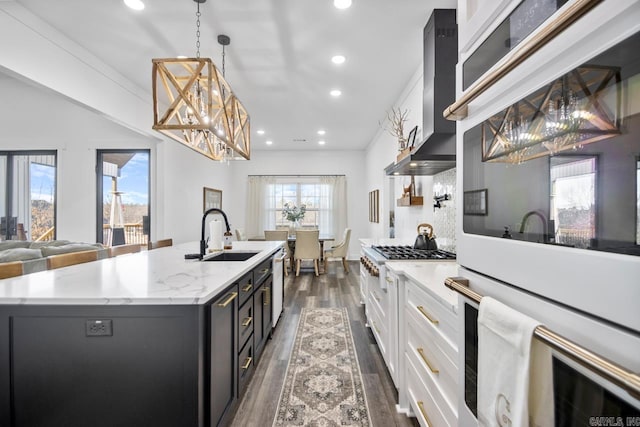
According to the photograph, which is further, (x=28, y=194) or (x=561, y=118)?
(x=28, y=194)

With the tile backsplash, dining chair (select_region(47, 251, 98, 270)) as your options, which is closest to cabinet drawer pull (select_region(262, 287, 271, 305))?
dining chair (select_region(47, 251, 98, 270))

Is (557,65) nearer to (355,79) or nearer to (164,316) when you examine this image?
(164,316)

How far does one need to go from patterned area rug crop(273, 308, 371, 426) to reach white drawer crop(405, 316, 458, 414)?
558mm

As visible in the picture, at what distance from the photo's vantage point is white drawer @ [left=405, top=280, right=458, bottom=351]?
3.42 ft

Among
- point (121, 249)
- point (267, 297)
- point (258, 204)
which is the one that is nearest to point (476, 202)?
point (267, 297)

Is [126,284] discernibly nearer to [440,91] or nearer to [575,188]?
[575,188]

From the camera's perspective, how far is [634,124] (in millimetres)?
378

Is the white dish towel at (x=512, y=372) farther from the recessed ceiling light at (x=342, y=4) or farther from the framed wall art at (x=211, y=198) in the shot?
the framed wall art at (x=211, y=198)

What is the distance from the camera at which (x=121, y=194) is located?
4.59 metres

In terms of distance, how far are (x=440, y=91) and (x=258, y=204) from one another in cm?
575

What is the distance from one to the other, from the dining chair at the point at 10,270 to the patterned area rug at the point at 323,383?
186 centimetres

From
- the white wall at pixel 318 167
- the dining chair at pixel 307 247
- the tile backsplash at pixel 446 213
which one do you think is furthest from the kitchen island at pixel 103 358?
the white wall at pixel 318 167

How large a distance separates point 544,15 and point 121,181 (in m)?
5.62

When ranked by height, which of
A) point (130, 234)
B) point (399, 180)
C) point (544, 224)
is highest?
point (399, 180)
